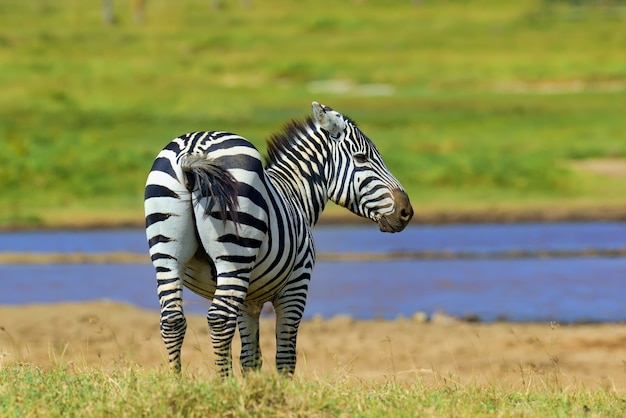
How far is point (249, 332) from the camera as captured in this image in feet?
Answer: 23.1

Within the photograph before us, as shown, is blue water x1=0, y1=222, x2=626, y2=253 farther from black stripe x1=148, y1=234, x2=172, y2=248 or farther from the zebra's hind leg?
black stripe x1=148, y1=234, x2=172, y2=248

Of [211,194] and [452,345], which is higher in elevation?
[211,194]

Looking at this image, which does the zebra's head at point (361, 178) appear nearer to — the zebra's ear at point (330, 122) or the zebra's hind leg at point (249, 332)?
the zebra's ear at point (330, 122)

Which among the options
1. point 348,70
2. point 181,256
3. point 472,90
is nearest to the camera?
point 181,256

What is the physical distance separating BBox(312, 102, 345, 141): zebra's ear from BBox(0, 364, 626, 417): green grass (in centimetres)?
159

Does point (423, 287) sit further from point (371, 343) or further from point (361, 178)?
point (361, 178)

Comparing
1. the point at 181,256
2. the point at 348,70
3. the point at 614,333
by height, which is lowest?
the point at 614,333

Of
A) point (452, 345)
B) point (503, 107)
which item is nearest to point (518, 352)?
point (452, 345)

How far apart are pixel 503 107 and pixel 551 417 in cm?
3214

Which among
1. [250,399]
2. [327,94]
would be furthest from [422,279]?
[327,94]

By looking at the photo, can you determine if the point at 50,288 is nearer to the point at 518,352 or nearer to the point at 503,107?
the point at 518,352

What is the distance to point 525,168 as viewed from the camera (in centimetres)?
2564

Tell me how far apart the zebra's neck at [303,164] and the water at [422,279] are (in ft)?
20.5

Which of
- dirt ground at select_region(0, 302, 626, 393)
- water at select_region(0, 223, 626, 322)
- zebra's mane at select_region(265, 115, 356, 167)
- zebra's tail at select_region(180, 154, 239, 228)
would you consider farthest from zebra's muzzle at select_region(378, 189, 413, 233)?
water at select_region(0, 223, 626, 322)
